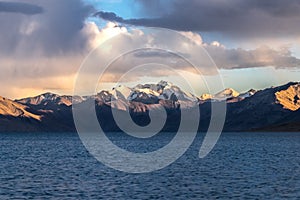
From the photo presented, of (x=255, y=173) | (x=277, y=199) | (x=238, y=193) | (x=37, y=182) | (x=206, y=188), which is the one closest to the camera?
(x=277, y=199)

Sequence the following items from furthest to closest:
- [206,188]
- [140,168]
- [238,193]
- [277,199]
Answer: [140,168] → [206,188] → [238,193] → [277,199]

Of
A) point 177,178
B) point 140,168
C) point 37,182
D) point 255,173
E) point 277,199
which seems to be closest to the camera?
point 277,199

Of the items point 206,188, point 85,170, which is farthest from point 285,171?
point 85,170

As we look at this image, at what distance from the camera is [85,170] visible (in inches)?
3920

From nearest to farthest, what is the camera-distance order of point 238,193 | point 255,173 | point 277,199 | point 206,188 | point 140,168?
point 277,199 → point 238,193 → point 206,188 → point 255,173 → point 140,168

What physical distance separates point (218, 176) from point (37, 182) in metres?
31.6

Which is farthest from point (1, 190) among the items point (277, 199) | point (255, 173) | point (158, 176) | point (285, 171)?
point (285, 171)

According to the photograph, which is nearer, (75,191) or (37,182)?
(75,191)

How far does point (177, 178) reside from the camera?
8556cm

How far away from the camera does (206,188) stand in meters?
72.9

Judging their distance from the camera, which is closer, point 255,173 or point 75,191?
point 75,191

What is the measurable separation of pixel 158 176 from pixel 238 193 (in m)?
23.2

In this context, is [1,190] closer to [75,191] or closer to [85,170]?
[75,191]

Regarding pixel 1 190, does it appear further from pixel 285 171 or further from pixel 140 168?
pixel 285 171
